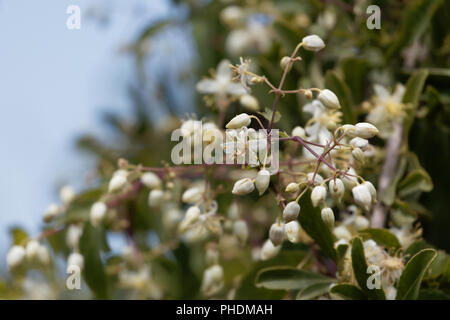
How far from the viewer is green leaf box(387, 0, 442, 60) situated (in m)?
1.42

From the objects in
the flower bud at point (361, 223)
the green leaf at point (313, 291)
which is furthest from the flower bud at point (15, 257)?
the flower bud at point (361, 223)

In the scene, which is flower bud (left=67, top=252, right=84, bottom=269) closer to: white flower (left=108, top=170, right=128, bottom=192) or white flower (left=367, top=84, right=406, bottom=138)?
white flower (left=108, top=170, right=128, bottom=192)

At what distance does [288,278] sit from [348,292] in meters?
0.15

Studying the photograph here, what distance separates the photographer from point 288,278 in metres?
1.18

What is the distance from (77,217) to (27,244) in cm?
15

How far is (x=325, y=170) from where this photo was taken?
1.15 meters

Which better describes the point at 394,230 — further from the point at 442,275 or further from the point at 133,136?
the point at 133,136

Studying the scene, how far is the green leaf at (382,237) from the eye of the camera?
1132mm

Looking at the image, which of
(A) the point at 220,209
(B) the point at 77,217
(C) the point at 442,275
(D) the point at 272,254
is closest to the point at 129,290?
(B) the point at 77,217

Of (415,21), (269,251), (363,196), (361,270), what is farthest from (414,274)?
(415,21)

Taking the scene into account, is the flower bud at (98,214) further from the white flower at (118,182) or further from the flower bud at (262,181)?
the flower bud at (262,181)

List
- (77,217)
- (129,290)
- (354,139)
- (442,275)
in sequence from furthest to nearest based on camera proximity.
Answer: (129,290), (77,217), (442,275), (354,139)

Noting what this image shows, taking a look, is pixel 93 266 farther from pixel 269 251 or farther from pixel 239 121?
pixel 239 121

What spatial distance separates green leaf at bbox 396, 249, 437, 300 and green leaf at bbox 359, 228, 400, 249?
4.6 inches
